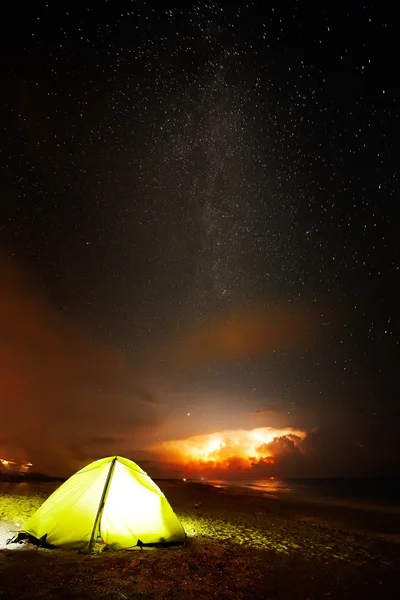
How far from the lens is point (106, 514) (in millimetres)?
7371

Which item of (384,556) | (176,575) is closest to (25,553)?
(176,575)

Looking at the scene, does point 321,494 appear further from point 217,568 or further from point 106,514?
point 106,514

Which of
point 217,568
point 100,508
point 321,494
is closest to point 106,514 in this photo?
point 100,508

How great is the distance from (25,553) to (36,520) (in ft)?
3.13

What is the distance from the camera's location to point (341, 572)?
7285mm

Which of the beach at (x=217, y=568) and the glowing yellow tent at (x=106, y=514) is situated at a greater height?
the glowing yellow tent at (x=106, y=514)

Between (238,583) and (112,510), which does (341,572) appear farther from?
(112,510)

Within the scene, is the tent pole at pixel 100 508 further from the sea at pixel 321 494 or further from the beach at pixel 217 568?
the sea at pixel 321 494

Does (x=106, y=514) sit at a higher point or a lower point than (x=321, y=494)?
lower

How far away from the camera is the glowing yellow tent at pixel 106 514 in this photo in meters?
7.19

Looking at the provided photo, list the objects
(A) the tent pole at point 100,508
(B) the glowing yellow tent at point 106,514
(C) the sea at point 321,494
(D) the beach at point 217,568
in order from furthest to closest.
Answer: (C) the sea at point 321,494 < (B) the glowing yellow tent at point 106,514 < (A) the tent pole at point 100,508 < (D) the beach at point 217,568

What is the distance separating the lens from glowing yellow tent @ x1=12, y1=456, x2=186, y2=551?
719 centimetres

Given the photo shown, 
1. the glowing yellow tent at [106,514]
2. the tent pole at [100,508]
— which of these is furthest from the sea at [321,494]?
the tent pole at [100,508]

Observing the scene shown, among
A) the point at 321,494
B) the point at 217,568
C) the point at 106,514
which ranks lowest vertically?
the point at 217,568
